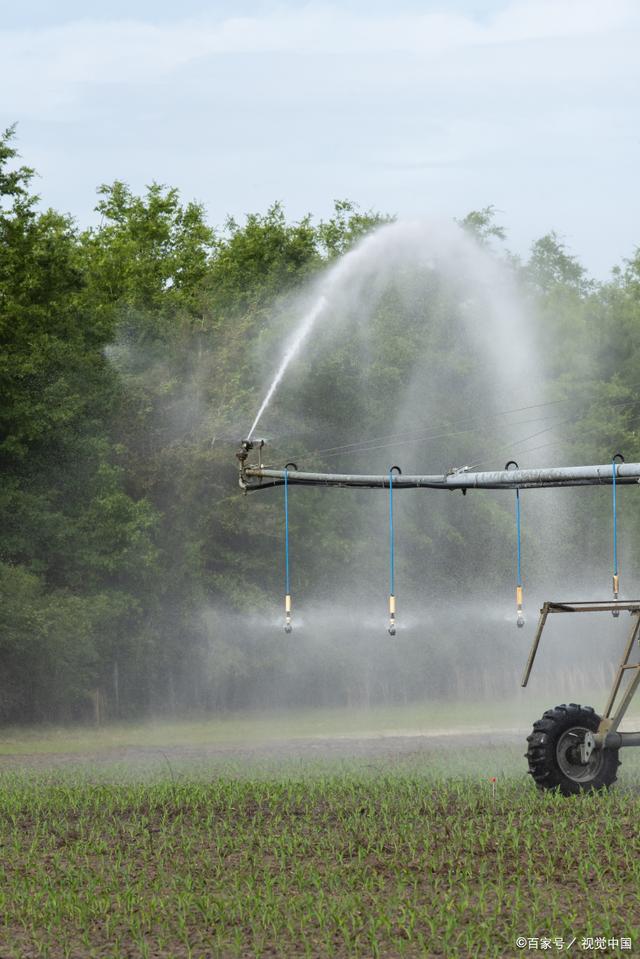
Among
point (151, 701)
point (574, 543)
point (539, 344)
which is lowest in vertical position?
point (151, 701)

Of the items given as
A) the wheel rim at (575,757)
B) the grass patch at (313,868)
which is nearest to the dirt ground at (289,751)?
the grass patch at (313,868)

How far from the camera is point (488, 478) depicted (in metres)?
24.3

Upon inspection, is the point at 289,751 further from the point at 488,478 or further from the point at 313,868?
the point at 313,868

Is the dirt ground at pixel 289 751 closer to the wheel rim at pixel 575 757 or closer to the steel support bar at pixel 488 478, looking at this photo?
the steel support bar at pixel 488 478

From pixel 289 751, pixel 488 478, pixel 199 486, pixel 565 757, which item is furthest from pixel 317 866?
pixel 199 486

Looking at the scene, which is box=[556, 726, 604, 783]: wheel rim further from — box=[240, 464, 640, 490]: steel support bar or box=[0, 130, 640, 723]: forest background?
box=[0, 130, 640, 723]: forest background

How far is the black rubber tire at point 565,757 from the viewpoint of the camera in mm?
18250

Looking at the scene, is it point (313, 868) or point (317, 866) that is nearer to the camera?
point (313, 868)

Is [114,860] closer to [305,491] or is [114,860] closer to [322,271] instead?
[305,491]

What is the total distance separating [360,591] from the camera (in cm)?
4800

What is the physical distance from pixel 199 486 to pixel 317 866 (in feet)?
100

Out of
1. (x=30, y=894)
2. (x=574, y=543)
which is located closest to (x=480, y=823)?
(x=30, y=894)

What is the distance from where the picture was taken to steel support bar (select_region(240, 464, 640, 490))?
2331 centimetres

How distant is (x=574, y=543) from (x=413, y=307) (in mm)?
9882
